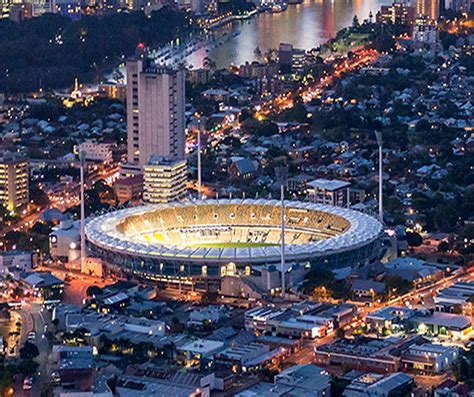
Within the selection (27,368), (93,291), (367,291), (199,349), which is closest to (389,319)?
(367,291)

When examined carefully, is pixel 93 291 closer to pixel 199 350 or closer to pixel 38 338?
pixel 38 338

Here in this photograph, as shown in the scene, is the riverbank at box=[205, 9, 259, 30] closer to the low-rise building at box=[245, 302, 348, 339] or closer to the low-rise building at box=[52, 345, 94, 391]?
the low-rise building at box=[245, 302, 348, 339]

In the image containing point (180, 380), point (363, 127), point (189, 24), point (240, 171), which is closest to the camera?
point (180, 380)

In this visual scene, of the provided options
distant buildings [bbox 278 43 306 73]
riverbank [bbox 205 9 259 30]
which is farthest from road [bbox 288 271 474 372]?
riverbank [bbox 205 9 259 30]

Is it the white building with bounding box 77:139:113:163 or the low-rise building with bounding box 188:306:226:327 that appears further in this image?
the white building with bounding box 77:139:113:163

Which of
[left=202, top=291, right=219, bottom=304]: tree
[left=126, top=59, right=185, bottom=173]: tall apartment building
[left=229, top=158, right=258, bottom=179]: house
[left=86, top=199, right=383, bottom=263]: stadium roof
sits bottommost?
[left=229, top=158, right=258, bottom=179]: house

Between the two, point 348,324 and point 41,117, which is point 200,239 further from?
point 41,117

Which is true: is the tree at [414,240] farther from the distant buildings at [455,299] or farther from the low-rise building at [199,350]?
the low-rise building at [199,350]

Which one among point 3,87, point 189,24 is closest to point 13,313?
point 3,87
